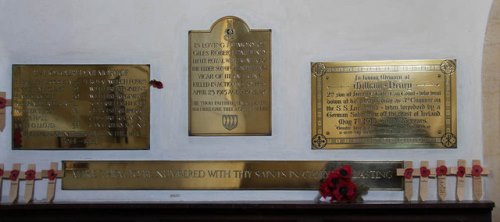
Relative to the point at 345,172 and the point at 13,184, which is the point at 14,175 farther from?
the point at 345,172

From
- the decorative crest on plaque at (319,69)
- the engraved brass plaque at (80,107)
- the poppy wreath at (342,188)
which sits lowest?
the poppy wreath at (342,188)

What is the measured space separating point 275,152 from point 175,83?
0.93 metres

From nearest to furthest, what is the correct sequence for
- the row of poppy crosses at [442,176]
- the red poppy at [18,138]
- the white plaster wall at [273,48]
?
the row of poppy crosses at [442,176] < the white plaster wall at [273,48] < the red poppy at [18,138]

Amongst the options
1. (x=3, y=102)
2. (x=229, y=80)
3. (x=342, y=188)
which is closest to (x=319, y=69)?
(x=229, y=80)

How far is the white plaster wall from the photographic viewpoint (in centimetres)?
460

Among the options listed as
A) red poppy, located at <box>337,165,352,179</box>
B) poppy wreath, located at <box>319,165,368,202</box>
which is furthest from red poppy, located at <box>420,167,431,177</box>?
red poppy, located at <box>337,165,352,179</box>

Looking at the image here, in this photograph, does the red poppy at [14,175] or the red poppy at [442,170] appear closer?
the red poppy at [442,170]

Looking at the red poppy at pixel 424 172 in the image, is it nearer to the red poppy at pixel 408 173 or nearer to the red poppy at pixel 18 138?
the red poppy at pixel 408 173

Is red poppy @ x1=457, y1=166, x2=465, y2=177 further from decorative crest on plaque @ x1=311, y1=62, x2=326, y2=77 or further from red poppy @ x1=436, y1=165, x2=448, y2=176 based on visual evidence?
decorative crest on plaque @ x1=311, y1=62, x2=326, y2=77

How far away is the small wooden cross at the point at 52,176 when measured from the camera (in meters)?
4.61

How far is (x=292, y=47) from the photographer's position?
15.3 ft

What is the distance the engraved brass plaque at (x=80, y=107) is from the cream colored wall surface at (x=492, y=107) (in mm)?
2542
